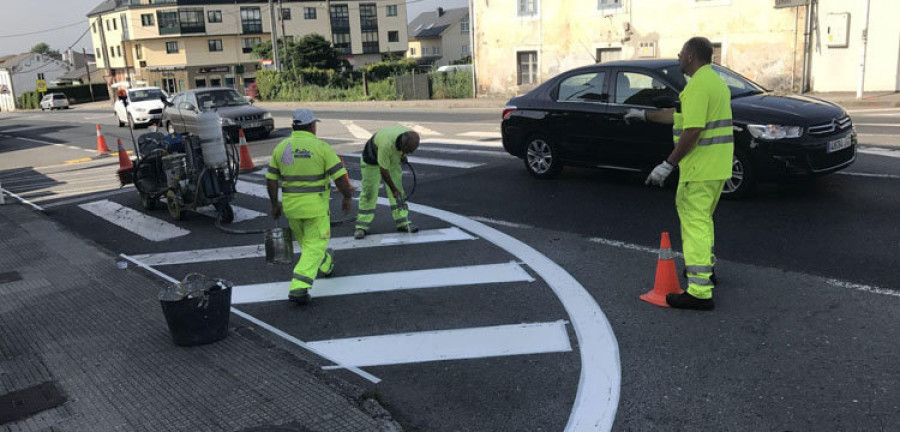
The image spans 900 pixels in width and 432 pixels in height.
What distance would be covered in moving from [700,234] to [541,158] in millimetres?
5536

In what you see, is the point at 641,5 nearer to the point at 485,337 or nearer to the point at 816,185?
the point at 816,185

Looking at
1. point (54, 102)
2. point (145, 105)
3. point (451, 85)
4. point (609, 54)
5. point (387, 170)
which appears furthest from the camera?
point (54, 102)

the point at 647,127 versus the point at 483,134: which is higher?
the point at 647,127

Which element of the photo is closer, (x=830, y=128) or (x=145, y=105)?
(x=830, y=128)

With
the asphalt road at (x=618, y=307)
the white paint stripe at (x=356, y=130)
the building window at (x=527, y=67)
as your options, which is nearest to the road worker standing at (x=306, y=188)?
the asphalt road at (x=618, y=307)

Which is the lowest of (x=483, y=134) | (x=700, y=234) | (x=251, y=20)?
(x=483, y=134)

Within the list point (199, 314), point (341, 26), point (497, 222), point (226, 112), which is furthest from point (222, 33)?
point (199, 314)

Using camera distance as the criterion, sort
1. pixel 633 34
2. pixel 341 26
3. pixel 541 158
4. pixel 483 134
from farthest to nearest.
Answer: pixel 341 26, pixel 633 34, pixel 483 134, pixel 541 158

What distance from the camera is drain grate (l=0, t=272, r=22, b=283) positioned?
7.05 metres

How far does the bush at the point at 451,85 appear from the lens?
35125 millimetres

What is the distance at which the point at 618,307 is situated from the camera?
554cm

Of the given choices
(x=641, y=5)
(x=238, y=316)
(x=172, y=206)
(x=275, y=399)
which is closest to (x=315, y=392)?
(x=275, y=399)

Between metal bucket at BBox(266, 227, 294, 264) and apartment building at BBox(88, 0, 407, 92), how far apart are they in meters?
71.3

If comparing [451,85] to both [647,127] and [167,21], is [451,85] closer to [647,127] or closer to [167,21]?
[647,127]
